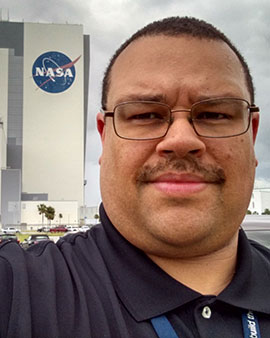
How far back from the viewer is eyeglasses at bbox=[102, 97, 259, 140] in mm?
1085

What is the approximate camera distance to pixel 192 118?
3.55 feet

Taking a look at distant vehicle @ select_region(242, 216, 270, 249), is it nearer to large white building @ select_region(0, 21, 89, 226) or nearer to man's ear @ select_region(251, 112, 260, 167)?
man's ear @ select_region(251, 112, 260, 167)

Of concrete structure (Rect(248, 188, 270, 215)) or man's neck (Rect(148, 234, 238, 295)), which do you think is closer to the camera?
man's neck (Rect(148, 234, 238, 295))

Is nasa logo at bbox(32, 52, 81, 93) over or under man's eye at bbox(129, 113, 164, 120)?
over

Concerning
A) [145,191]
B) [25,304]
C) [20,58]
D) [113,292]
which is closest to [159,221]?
[145,191]

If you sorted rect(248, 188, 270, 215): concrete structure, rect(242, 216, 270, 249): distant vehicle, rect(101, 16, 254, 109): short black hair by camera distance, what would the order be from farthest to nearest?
rect(248, 188, 270, 215): concrete structure → rect(242, 216, 270, 249): distant vehicle → rect(101, 16, 254, 109): short black hair

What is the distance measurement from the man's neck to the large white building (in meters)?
42.5

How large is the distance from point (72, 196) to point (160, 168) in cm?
4429

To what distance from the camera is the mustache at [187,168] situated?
102 centimetres

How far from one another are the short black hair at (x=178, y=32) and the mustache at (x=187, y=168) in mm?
407

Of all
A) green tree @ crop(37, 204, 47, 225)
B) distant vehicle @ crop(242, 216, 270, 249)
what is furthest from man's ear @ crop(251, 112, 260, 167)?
green tree @ crop(37, 204, 47, 225)

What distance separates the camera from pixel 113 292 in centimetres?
96

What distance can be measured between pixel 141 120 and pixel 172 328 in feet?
2.03

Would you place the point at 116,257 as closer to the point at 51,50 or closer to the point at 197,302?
the point at 197,302
